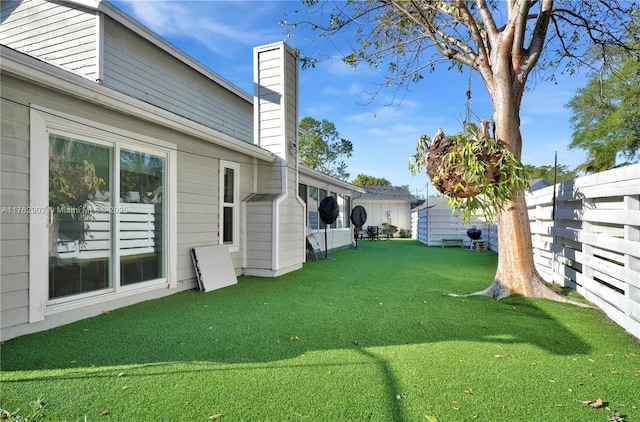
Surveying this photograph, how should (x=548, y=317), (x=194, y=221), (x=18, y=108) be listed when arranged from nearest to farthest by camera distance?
(x=18, y=108) < (x=548, y=317) < (x=194, y=221)

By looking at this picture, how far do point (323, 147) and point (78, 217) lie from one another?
83.7 feet

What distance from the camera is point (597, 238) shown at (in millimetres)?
4145

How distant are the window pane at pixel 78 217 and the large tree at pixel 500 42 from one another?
14.8ft

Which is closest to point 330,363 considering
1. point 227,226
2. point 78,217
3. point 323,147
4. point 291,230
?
point 78,217

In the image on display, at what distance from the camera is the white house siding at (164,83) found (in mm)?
6984

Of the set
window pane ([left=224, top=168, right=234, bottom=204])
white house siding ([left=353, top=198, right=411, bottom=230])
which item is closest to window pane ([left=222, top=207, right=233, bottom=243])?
window pane ([left=224, top=168, right=234, bottom=204])

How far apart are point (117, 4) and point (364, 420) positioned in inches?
340

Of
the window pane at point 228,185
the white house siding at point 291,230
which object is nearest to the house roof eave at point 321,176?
the white house siding at point 291,230

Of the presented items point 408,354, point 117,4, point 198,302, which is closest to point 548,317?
point 408,354

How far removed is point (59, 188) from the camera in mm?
3693

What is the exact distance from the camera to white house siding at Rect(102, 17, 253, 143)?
22.9 feet

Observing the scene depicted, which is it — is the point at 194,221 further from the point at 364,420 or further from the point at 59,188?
the point at 364,420

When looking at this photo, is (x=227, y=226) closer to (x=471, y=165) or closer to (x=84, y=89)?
(x=84, y=89)

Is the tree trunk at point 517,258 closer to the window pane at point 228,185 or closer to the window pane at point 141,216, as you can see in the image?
the window pane at point 228,185
